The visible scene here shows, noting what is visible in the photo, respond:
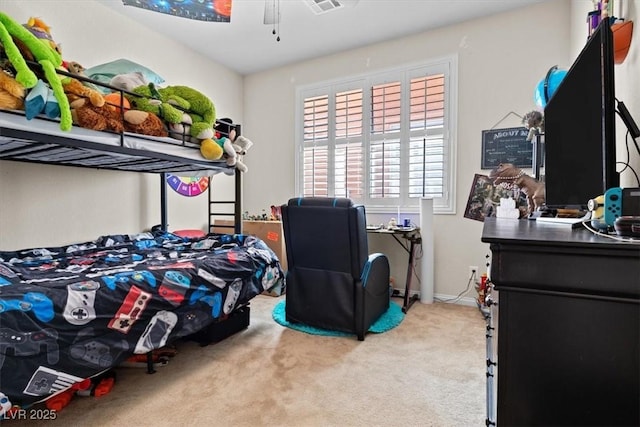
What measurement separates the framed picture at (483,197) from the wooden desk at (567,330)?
2.51m

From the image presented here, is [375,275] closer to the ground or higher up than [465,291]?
higher up

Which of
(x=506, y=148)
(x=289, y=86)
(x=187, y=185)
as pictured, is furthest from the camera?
(x=289, y=86)

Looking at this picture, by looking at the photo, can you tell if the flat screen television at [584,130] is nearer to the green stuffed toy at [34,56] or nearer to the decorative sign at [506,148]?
the decorative sign at [506,148]

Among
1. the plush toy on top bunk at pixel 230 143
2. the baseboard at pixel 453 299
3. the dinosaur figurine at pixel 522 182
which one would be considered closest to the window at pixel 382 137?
the dinosaur figurine at pixel 522 182

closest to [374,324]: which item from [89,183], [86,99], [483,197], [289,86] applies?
[483,197]

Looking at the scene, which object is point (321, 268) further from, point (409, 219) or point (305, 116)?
point (305, 116)

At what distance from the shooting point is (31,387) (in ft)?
3.86

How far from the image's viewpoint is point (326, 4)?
9.21 ft

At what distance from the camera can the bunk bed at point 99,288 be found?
120cm

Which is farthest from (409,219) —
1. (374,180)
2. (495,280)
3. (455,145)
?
(495,280)

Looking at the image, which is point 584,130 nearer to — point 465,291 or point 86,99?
point 86,99

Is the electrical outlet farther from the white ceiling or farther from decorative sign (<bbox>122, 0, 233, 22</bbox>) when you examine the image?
decorative sign (<bbox>122, 0, 233, 22</bbox>)

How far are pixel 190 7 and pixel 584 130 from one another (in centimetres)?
278

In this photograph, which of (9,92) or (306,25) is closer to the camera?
(9,92)
